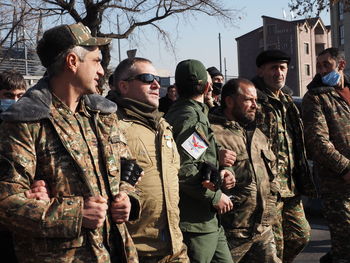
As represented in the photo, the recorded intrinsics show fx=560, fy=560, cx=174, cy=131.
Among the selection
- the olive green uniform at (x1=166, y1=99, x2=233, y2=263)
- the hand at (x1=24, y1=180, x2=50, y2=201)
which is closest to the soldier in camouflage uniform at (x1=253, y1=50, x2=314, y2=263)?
the olive green uniform at (x1=166, y1=99, x2=233, y2=263)

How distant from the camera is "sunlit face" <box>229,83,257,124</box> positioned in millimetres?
4488

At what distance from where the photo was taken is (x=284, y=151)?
197 inches

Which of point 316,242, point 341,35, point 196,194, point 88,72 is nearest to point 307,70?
point 341,35

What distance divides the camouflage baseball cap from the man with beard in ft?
6.22

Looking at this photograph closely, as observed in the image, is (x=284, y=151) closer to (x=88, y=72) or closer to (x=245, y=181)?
(x=245, y=181)

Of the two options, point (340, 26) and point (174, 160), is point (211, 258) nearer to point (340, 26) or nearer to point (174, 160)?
point (174, 160)

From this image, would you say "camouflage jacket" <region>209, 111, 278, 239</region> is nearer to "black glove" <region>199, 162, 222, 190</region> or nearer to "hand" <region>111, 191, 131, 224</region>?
"black glove" <region>199, 162, 222, 190</region>

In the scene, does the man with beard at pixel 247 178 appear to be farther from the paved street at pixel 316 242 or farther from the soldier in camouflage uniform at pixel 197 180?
the paved street at pixel 316 242

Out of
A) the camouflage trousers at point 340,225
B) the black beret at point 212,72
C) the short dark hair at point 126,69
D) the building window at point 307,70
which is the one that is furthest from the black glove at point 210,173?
the building window at point 307,70

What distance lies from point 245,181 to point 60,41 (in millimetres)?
2163

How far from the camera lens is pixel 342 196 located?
205 inches

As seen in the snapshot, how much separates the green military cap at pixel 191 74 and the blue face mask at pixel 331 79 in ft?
5.80

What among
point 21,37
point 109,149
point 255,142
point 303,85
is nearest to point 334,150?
point 255,142

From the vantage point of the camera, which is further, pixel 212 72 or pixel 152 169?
pixel 212 72
